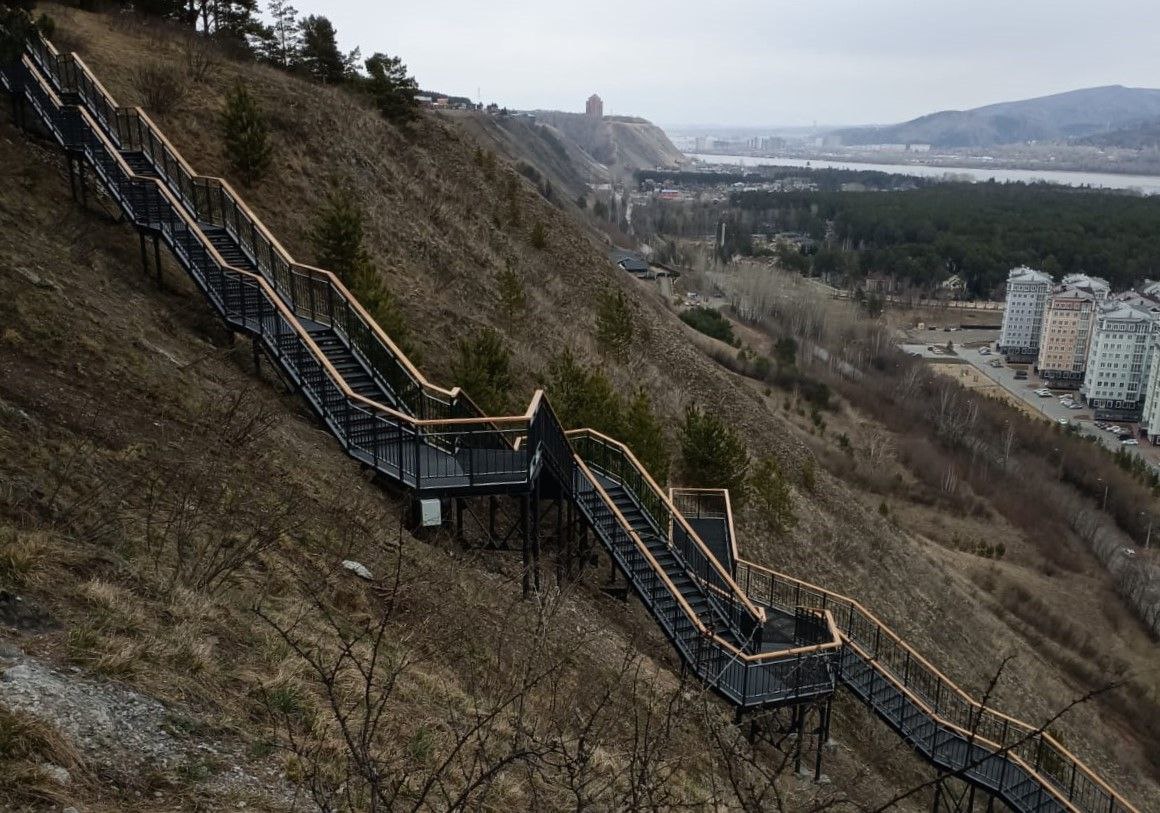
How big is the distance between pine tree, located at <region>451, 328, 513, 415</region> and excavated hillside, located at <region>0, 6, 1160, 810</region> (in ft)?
10.9

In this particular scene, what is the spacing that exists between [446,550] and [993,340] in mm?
104895

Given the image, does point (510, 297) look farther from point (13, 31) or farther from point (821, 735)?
point (821, 735)

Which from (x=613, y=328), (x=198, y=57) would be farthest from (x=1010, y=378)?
(x=198, y=57)

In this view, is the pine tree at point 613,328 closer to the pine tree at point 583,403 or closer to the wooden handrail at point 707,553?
the pine tree at point 583,403

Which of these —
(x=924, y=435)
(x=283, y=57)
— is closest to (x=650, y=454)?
(x=283, y=57)

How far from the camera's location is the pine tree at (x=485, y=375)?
17.2 meters

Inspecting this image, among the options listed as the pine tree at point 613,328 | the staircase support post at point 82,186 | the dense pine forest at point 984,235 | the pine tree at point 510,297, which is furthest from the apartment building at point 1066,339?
the staircase support post at point 82,186

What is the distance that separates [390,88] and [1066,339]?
80.4m

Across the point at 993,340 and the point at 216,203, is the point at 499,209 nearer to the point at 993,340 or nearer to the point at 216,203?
the point at 216,203

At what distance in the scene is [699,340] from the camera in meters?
50.6

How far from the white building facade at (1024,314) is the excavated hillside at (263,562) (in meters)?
77.3

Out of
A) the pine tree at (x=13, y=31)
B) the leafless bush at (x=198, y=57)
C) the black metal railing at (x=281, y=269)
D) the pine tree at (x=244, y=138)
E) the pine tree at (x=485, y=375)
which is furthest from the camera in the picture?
the leafless bush at (x=198, y=57)

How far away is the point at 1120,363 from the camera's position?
264 feet

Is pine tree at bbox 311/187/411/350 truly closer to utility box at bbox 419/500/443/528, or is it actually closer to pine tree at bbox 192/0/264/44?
utility box at bbox 419/500/443/528
